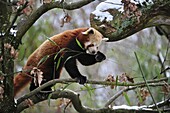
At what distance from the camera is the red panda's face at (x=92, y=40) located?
291cm

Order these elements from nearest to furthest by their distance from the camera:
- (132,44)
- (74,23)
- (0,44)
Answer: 1. (0,44)
2. (74,23)
3. (132,44)

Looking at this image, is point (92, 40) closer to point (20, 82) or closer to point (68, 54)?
point (68, 54)

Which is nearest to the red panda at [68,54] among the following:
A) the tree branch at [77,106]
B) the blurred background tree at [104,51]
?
the tree branch at [77,106]

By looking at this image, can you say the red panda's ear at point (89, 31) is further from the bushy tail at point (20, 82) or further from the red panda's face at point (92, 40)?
the bushy tail at point (20, 82)

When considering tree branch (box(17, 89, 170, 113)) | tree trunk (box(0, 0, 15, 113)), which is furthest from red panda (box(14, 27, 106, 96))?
tree trunk (box(0, 0, 15, 113))

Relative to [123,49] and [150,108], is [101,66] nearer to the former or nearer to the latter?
[123,49]

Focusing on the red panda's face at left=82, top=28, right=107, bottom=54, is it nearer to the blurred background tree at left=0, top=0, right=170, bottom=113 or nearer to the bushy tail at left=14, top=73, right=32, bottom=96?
the bushy tail at left=14, top=73, right=32, bottom=96

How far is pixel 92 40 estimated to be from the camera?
304 cm

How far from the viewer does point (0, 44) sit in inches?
88.9

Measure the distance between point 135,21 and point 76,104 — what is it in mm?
691

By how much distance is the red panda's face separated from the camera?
9.53ft

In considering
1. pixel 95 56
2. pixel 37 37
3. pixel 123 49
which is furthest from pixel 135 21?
pixel 123 49

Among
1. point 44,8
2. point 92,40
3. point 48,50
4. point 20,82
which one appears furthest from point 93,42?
point 44,8

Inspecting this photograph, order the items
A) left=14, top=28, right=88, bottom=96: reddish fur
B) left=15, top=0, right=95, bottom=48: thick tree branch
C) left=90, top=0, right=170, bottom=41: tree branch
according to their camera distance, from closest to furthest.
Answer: left=15, top=0, right=95, bottom=48: thick tree branch < left=90, top=0, right=170, bottom=41: tree branch < left=14, top=28, right=88, bottom=96: reddish fur
